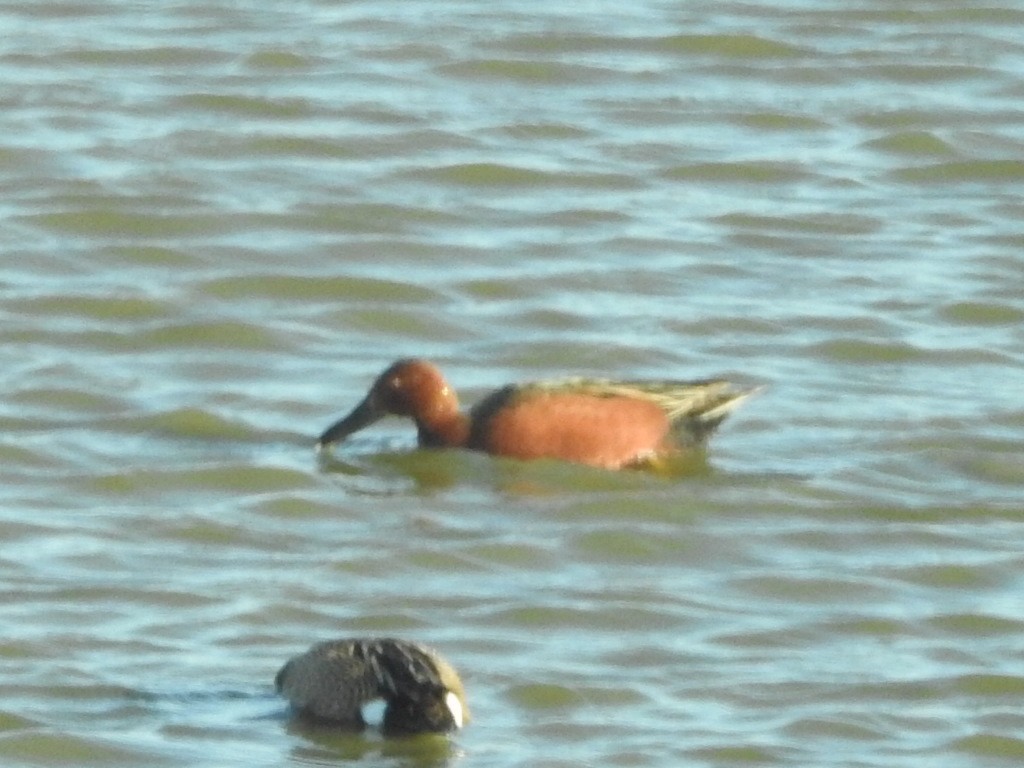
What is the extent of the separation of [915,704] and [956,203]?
6.57m

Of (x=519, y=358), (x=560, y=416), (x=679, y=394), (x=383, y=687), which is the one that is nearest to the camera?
(x=383, y=687)

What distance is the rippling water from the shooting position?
9078 mm

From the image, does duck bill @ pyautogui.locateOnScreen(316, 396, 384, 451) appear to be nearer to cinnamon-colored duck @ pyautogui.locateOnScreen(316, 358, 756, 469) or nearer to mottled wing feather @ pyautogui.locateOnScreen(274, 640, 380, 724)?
cinnamon-colored duck @ pyautogui.locateOnScreen(316, 358, 756, 469)

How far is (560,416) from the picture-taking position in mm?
11664

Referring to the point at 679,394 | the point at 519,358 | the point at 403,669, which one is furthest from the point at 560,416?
the point at 403,669

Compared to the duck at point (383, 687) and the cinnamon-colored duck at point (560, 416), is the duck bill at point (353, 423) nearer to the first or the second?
the cinnamon-colored duck at point (560, 416)

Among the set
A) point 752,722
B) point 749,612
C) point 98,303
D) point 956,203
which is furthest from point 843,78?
point 752,722

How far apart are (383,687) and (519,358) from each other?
4.43 metres

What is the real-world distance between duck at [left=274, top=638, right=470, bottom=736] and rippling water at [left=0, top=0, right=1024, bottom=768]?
9 centimetres

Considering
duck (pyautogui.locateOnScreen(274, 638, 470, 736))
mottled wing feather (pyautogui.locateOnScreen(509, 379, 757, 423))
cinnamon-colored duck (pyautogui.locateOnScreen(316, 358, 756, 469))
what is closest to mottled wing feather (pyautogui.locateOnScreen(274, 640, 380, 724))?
duck (pyautogui.locateOnScreen(274, 638, 470, 736))

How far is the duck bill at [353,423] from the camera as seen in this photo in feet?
38.4

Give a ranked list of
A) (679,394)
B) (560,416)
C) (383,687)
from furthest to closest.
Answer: (679,394)
(560,416)
(383,687)

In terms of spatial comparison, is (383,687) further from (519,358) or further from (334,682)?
(519,358)

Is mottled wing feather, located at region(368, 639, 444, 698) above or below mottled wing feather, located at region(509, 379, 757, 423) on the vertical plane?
above
